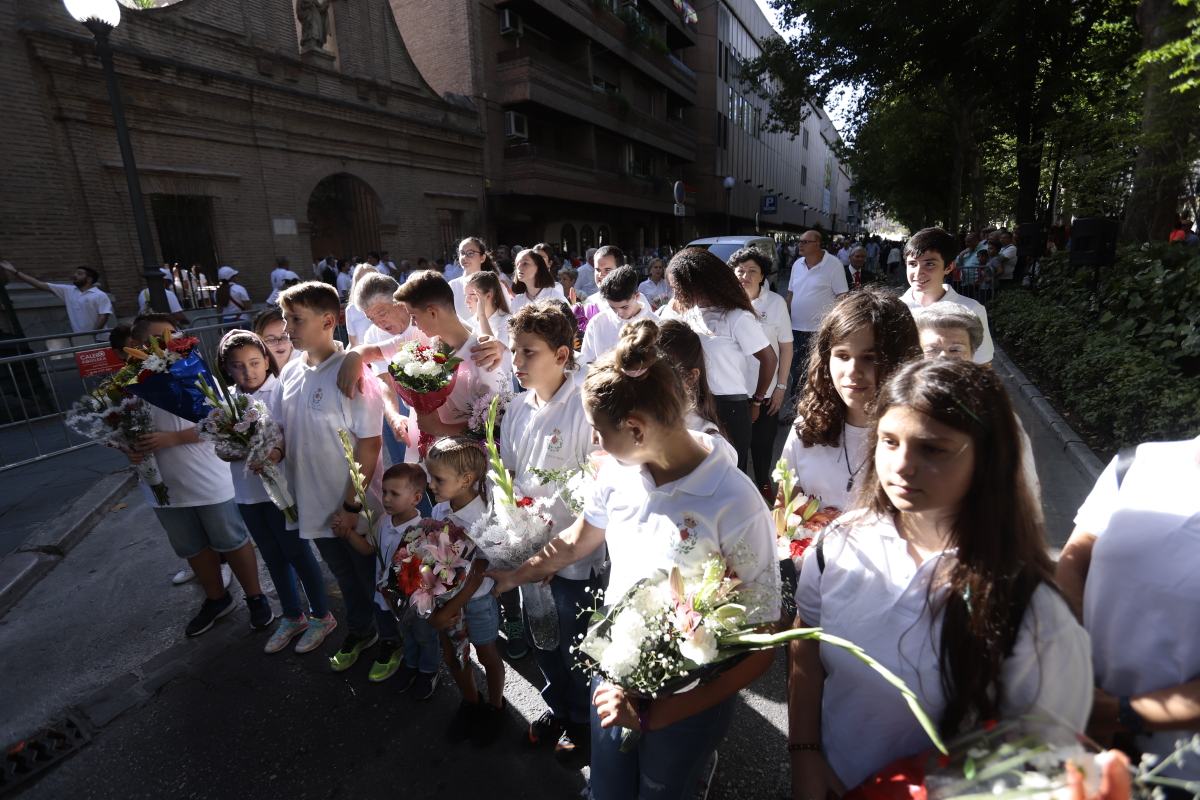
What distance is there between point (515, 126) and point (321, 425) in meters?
21.6

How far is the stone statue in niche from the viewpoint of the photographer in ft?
47.8

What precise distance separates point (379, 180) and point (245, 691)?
16691mm

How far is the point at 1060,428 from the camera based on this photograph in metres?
6.23

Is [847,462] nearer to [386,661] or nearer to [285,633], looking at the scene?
[386,661]

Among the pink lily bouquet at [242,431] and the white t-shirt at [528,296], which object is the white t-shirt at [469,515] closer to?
the pink lily bouquet at [242,431]

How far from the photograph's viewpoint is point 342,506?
3168mm

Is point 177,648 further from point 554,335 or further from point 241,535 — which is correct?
point 554,335

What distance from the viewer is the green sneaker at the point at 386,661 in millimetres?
3213

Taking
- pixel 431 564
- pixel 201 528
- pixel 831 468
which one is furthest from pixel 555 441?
pixel 201 528

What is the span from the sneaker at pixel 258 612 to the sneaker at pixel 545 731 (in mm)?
2052

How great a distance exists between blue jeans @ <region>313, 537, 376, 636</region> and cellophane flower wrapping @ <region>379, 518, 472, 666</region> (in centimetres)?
72

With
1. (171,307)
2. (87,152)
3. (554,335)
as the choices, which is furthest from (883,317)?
(87,152)

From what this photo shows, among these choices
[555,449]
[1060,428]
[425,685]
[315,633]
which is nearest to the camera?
[555,449]

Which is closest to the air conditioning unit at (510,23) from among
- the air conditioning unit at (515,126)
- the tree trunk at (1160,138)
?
Result: the air conditioning unit at (515,126)
